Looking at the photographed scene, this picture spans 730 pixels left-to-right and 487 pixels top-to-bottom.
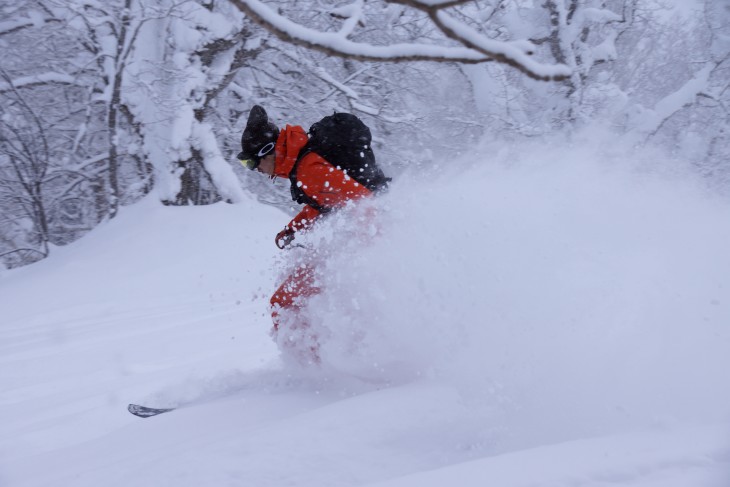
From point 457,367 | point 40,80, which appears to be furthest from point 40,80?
point 457,367

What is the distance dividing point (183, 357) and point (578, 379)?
9.30ft

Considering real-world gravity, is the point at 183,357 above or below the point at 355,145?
below

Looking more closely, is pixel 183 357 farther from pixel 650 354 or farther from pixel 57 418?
pixel 650 354

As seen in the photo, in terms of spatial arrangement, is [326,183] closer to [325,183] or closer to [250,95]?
[325,183]

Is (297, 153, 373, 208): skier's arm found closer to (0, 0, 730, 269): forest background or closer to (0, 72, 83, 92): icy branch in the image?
(0, 0, 730, 269): forest background

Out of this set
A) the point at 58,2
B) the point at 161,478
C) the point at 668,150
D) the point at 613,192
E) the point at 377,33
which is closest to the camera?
the point at 161,478

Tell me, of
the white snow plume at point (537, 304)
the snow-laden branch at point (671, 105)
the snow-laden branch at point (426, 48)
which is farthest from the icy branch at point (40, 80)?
the snow-laden branch at point (671, 105)

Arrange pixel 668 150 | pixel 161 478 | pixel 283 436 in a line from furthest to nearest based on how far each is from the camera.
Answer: pixel 668 150
pixel 283 436
pixel 161 478

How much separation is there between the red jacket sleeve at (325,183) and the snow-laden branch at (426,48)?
1639mm

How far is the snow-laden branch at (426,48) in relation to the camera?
61.6 inches

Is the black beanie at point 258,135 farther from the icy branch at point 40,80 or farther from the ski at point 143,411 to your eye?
the icy branch at point 40,80

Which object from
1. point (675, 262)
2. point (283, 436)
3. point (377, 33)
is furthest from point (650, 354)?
point (377, 33)

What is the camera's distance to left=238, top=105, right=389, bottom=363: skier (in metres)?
3.33

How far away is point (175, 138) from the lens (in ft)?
28.2
